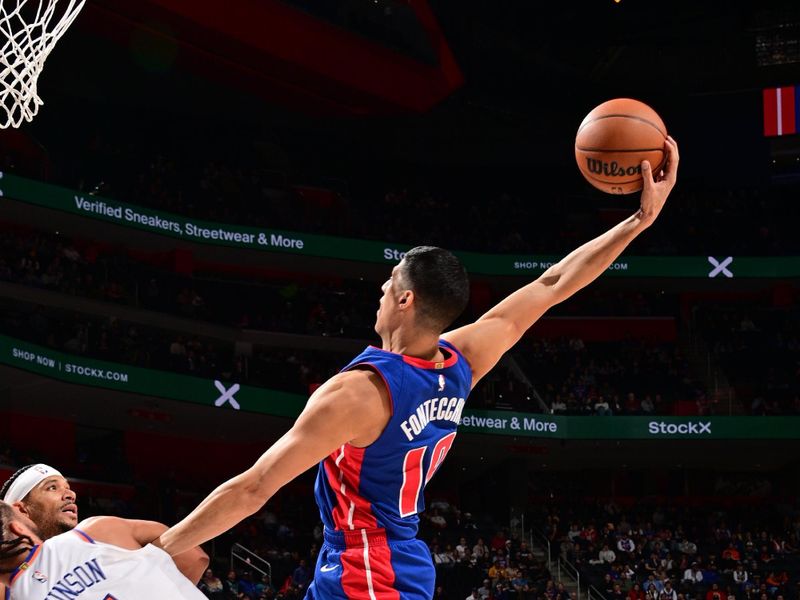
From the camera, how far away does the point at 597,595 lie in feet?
64.7

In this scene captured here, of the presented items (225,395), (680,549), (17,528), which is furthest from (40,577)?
(680,549)

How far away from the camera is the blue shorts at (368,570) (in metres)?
3.41

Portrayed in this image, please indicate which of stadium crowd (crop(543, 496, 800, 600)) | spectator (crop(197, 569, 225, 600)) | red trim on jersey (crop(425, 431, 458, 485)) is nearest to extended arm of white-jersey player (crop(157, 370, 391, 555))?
red trim on jersey (crop(425, 431, 458, 485))

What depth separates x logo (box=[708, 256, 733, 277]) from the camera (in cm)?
2658

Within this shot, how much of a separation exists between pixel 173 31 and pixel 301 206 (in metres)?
5.32

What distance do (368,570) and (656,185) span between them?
185 centimetres

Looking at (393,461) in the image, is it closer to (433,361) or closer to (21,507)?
(433,361)

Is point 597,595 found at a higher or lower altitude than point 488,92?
lower

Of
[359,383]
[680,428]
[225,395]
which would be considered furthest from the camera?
[680,428]

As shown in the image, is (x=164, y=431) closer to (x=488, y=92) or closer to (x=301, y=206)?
(x=301, y=206)

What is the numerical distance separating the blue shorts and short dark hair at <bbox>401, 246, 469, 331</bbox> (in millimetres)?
694

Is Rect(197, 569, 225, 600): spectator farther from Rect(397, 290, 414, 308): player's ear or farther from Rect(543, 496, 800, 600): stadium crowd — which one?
Rect(397, 290, 414, 308): player's ear

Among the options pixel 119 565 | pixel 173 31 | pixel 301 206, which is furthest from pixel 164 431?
pixel 119 565

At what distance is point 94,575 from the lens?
333 cm
